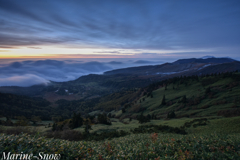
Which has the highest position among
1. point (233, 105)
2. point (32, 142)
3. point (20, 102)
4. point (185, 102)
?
point (32, 142)

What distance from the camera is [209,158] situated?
8.59 meters

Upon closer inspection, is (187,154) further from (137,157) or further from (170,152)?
(137,157)

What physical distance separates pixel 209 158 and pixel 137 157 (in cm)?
507

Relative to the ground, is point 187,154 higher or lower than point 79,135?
higher

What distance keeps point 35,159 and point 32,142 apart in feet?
7.52

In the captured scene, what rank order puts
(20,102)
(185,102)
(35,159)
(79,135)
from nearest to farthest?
(35,159), (79,135), (185,102), (20,102)

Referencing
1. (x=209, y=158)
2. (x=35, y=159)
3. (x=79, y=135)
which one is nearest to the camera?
(x=35, y=159)

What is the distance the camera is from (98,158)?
9.05 metres

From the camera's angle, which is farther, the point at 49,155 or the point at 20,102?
the point at 20,102

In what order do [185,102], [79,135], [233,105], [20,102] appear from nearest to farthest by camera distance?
[79,135] < [233,105] < [185,102] < [20,102]

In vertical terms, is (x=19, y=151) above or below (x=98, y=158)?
above

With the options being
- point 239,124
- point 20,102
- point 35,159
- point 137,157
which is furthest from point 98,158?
point 20,102

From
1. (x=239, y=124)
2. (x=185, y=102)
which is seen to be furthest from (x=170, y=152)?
(x=185, y=102)

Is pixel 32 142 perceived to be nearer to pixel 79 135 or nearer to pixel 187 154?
pixel 187 154
